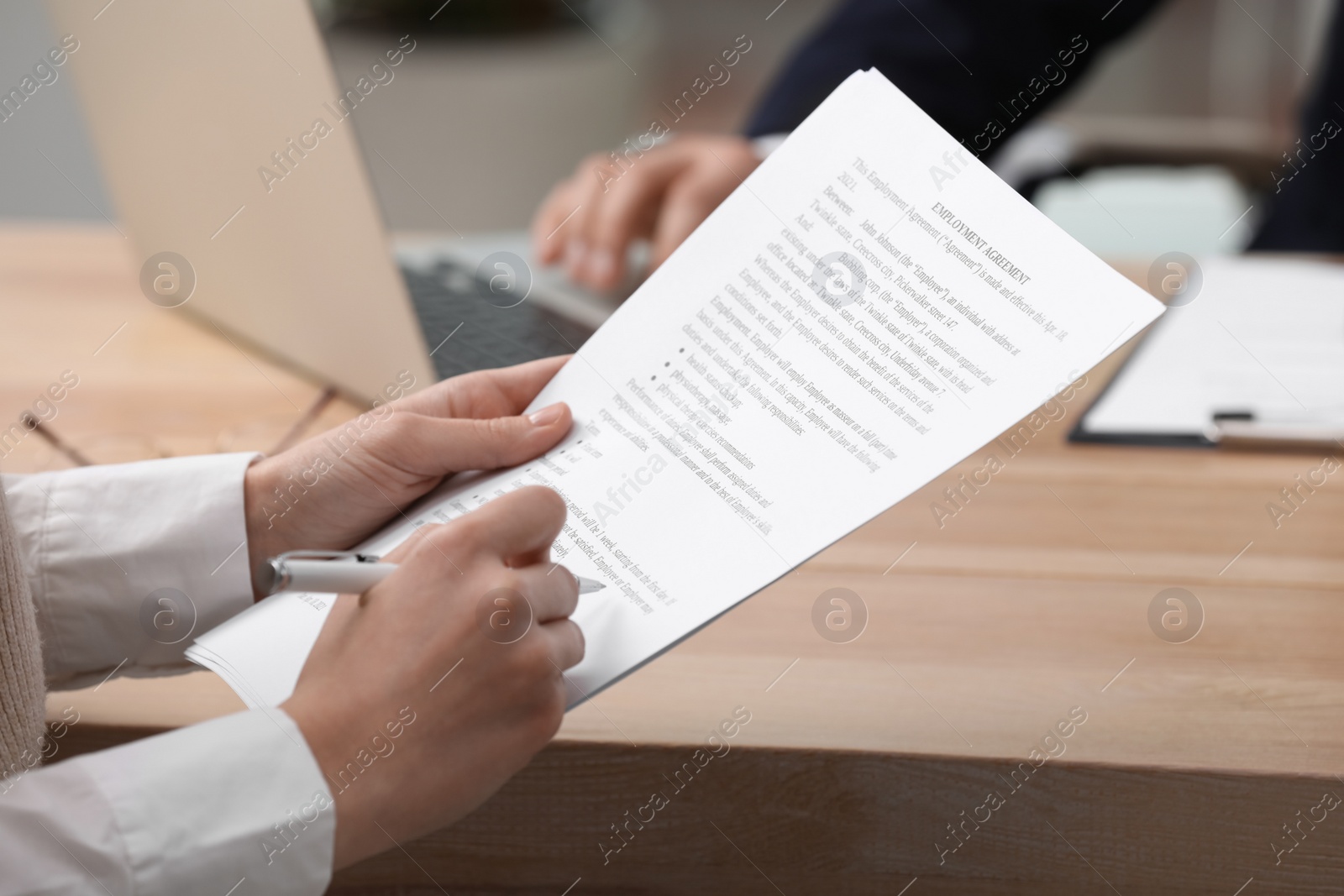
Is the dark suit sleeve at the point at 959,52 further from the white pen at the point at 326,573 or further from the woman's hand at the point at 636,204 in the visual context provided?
the white pen at the point at 326,573

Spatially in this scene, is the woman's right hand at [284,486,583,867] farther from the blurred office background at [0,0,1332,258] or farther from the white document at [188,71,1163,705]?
the blurred office background at [0,0,1332,258]

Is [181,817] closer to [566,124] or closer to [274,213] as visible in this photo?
[274,213]

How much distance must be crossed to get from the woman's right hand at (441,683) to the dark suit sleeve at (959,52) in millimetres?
801

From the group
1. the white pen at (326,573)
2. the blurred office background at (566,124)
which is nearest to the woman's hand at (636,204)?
the blurred office background at (566,124)

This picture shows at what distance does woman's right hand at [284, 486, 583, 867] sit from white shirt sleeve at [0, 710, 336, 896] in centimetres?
1

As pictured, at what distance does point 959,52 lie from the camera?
45.5 inches

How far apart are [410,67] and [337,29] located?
32 cm

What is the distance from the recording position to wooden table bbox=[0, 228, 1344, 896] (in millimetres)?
485

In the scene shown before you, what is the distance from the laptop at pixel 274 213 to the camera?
0.69m

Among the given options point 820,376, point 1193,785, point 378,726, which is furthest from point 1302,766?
point 378,726

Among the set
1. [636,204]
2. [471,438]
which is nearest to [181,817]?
[471,438]

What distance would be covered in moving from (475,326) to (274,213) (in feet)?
0.55

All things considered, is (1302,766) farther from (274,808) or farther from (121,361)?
(121,361)

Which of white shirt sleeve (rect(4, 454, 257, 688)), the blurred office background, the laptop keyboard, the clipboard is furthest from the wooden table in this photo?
the blurred office background
